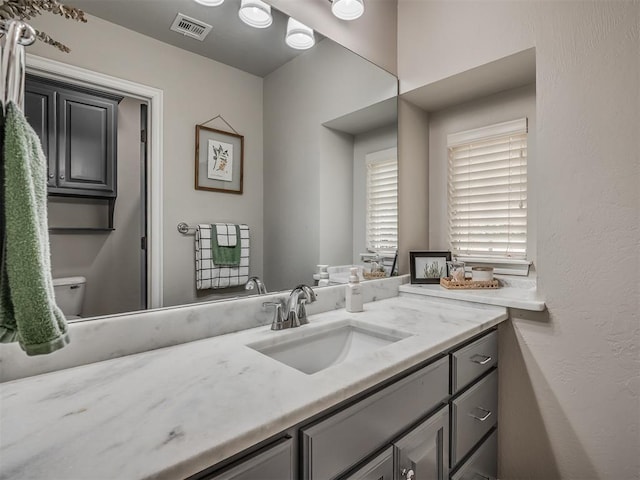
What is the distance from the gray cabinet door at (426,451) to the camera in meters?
0.95

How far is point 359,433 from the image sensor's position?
829 millimetres

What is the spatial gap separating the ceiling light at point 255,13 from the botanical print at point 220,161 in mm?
486

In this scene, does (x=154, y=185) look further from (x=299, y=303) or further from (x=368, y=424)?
(x=368, y=424)

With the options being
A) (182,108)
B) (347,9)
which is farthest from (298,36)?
(182,108)

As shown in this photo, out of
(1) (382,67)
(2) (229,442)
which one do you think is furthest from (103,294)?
(1) (382,67)

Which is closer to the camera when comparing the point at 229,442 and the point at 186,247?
the point at 229,442

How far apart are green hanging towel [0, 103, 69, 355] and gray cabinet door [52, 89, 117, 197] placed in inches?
14.2

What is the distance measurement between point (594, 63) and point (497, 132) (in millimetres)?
571

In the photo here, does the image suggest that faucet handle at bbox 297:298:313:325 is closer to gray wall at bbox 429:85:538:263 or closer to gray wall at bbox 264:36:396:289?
gray wall at bbox 264:36:396:289

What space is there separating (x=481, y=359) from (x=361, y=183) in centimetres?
98

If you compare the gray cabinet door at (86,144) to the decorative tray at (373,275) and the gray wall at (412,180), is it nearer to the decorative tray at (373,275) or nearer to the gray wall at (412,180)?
the decorative tray at (373,275)

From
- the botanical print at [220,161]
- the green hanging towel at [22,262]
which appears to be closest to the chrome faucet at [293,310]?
the botanical print at [220,161]

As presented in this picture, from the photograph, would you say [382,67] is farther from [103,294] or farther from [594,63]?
[103,294]

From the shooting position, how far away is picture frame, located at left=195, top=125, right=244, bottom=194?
114 cm
